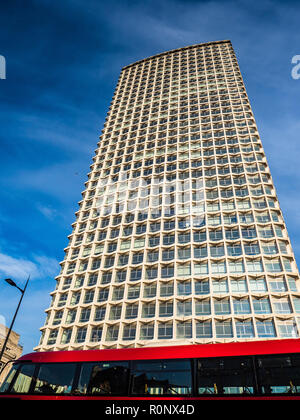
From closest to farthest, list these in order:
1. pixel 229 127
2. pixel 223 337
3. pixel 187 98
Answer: pixel 223 337
pixel 229 127
pixel 187 98

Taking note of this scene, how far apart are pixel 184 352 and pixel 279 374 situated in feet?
10.2

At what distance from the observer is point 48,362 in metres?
11.8

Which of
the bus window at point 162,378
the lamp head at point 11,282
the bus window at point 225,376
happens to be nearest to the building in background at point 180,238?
the lamp head at point 11,282

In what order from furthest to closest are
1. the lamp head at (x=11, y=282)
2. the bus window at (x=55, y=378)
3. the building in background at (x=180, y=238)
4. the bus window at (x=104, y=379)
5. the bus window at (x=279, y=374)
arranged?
the building in background at (x=180, y=238) → the lamp head at (x=11, y=282) → the bus window at (x=55, y=378) → the bus window at (x=104, y=379) → the bus window at (x=279, y=374)

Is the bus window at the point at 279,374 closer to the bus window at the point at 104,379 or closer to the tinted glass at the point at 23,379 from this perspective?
the bus window at the point at 104,379

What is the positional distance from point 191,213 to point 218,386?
36599 millimetres

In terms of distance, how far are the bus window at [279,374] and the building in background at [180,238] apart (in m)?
23.9

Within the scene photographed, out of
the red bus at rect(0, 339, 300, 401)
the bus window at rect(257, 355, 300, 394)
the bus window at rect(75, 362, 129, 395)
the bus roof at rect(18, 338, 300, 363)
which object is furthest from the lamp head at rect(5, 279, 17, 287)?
the bus window at rect(257, 355, 300, 394)

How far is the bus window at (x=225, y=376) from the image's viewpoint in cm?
952

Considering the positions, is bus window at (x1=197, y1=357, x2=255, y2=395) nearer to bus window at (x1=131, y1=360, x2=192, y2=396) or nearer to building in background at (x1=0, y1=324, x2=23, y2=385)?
bus window at (x1=131, y1=360, x2=192, y2=396)

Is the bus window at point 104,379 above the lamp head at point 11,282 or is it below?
below

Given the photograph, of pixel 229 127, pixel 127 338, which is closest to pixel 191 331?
pixel 127 338

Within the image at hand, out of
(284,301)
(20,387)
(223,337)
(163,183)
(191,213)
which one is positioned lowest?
(20,387)
